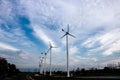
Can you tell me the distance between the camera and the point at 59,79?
5481cm

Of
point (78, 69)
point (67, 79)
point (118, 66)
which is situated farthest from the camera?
point (78, 69)

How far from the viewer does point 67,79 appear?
51.2m

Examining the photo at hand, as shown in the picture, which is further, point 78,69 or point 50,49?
point 78,69

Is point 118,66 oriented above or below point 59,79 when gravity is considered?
above

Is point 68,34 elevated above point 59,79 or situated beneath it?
elevated above

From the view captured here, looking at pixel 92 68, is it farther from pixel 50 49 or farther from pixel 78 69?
pixel 50 49

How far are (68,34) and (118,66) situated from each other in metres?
53.3

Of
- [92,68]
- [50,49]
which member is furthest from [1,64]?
[92,68]

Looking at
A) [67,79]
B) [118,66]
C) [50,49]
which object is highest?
[50,49]

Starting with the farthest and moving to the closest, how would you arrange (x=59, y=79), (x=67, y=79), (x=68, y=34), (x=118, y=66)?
(x=118, y=66) → (x=68, y=34) → (x=59, y=79) → (x=67, y=79)

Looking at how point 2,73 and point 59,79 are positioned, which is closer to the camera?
point 59,79

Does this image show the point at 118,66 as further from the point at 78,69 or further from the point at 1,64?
the point at 1,64

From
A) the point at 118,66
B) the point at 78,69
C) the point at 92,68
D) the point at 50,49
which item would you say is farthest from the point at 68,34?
the point at 78,69

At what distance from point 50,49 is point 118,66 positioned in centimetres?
3971
